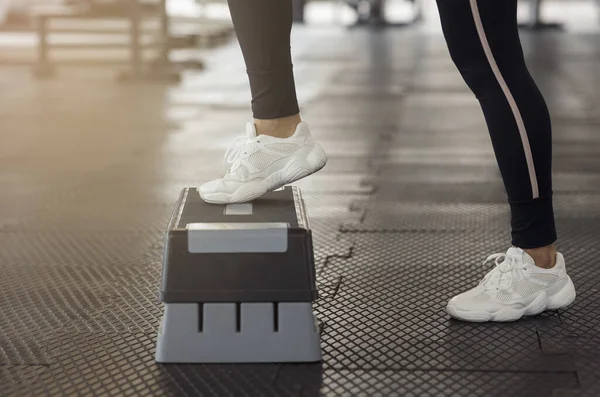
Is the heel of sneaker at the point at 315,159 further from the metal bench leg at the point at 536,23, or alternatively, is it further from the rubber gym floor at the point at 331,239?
the metal bench leg at the point at 536,23

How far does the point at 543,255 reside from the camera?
161cm

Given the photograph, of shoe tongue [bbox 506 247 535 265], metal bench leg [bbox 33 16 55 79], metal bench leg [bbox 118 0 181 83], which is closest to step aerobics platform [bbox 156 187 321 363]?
shoe tongue [bbox 506 247 535 265]

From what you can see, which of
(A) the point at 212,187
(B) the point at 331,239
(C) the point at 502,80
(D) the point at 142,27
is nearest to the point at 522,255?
A: (C) the point at 502,80

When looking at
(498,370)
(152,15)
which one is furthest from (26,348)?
(152,15)

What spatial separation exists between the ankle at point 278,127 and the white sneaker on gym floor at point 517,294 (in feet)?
1.44

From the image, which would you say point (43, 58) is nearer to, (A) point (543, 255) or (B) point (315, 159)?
(B) point (315, 159)

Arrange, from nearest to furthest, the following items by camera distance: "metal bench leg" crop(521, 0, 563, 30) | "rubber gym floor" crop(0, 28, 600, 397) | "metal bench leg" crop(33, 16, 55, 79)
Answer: "rubber gym floor" crop(0, 28, 600, 397) → "metal bench leg" crop(33, 16, 55, 79) → "metal bench leg" crop(521, 0, 563, 30)

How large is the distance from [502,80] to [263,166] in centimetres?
45

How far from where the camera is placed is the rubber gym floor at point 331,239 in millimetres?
1396

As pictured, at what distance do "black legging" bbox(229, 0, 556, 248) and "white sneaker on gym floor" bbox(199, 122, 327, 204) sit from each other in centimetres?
14

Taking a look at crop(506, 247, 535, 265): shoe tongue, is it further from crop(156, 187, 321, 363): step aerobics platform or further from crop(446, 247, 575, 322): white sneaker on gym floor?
crop(156, 187, 321, 363): step aerobics platform

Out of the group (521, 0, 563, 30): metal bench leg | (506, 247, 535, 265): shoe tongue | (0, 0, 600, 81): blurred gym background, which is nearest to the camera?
(506, 247, 535, 265): shoe tongue

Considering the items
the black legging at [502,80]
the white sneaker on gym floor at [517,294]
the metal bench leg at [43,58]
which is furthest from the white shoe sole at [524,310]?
the metal bench leg at [43,58]

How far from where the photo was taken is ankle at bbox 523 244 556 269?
161 centimetres
